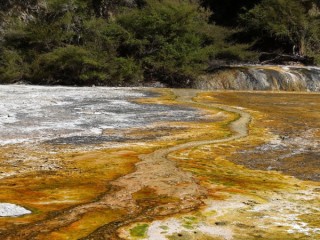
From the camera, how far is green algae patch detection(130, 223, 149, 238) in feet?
21.7

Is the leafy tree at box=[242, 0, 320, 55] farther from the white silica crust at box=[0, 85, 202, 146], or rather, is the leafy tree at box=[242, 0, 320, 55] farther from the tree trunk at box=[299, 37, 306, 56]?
the white silica crust at box=[0, 85, 202, 146]

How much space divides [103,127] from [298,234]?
34.3ft

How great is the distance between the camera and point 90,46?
133 ft

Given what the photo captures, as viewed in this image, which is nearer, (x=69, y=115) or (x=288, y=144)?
(x=288, y=144)

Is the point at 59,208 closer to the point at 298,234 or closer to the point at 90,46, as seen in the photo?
the point at 298,234

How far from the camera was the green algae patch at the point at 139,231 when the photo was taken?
660cm

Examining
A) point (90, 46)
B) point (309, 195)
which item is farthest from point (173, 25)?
point (309, 195)

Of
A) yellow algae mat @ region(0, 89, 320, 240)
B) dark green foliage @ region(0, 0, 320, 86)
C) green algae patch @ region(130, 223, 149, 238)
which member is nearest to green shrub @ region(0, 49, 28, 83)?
dark green foliage @ region(0, 0, 320, 86)

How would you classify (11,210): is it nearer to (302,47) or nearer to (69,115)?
(69,115)

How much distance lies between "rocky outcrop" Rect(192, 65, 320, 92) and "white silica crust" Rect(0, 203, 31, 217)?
31.4 m

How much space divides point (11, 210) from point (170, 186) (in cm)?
300

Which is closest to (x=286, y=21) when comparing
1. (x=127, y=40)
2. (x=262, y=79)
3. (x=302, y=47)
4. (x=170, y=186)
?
(x=302, y=47)

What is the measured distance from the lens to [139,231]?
22.1ft

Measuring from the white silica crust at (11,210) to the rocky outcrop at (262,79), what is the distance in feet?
103
